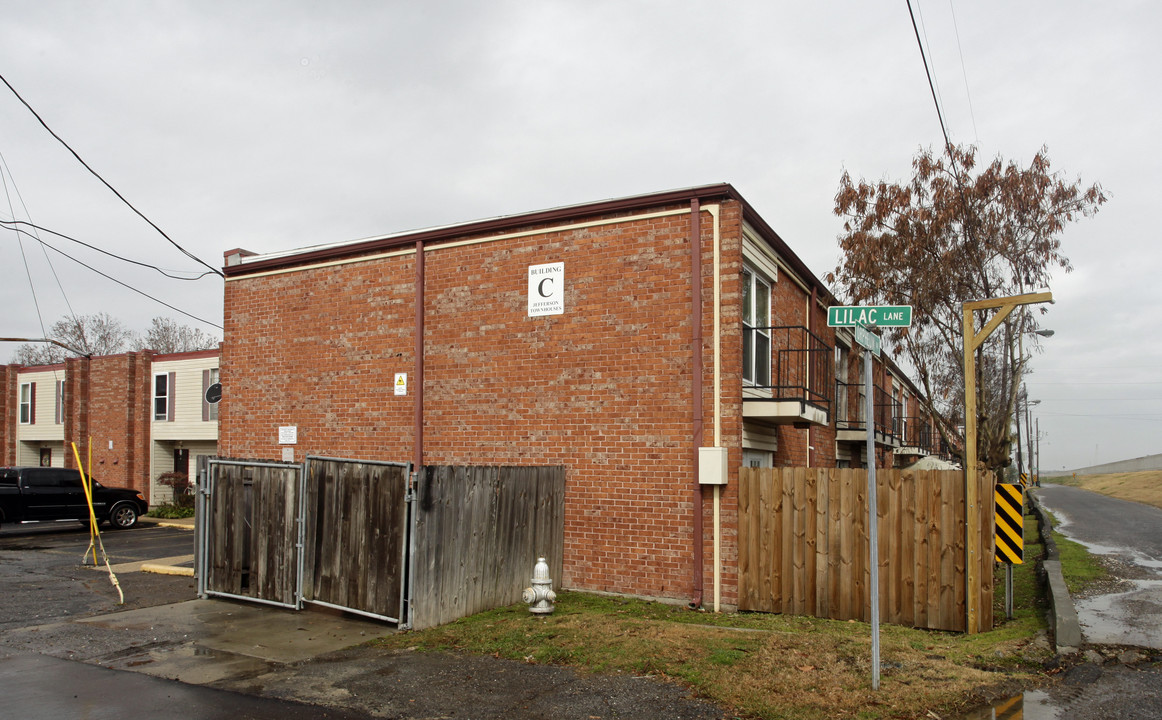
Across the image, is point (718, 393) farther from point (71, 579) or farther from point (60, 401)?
point (60, 401)

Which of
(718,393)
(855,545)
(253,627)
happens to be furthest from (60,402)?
(855,545)

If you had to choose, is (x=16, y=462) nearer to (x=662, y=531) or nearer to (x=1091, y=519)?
(x=662, y=531)

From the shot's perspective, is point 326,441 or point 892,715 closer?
point 892,715

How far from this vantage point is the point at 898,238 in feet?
57.9

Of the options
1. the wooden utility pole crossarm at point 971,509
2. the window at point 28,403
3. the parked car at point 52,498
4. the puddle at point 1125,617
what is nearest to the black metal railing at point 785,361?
the wooden utility pole crossarm at point 971,509

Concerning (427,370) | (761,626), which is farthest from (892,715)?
(427,370)

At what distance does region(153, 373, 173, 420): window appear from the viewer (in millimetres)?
29188

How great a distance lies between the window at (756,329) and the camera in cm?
1234

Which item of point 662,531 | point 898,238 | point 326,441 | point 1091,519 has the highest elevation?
point 898,238

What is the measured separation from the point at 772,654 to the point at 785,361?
778cm

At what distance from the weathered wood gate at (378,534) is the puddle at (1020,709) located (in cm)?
543

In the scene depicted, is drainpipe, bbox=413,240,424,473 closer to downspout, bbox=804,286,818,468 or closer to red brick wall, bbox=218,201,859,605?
red brick wall, bbox=218,201,859,605

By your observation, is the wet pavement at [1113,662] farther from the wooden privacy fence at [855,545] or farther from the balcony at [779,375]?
the balcony at [779,375]

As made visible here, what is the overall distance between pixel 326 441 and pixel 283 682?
7.12 metres
